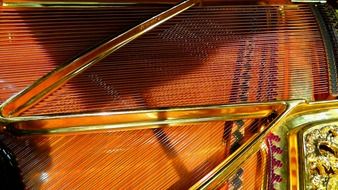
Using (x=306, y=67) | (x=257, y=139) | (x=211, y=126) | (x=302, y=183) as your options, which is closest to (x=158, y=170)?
(x=211, y=126)

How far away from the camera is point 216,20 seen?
197 cm

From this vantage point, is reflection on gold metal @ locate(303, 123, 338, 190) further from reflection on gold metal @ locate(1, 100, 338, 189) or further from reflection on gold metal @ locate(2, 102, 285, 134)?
reflection on gold metal @ locate(2, 102, 285, 134)

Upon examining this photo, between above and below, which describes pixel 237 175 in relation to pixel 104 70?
below

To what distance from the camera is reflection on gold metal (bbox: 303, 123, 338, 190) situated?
171cm

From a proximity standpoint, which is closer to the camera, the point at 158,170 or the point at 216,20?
the point at 158,170

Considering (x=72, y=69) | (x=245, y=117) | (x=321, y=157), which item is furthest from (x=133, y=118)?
(x=321, y=157)

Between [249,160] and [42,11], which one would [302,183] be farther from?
[42,11]

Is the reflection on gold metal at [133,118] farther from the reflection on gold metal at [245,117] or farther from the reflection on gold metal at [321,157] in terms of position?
the reflection on gold metal at [321,157]

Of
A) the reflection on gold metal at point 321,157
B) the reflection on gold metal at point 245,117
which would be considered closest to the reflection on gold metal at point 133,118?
the reflection on gold metal at point 245,117

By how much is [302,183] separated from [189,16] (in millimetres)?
792

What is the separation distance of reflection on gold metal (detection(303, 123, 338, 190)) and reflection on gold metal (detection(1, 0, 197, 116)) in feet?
2.37

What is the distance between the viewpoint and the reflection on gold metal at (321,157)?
171 centimetres

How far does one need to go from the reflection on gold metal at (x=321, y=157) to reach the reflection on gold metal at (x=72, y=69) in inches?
28.4

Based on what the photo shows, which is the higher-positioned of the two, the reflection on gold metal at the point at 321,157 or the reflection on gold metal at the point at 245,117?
the reflection on gold metal at the point at 245,117
